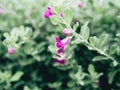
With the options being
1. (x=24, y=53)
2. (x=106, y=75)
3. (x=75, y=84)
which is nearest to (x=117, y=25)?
(x=106, y=75)

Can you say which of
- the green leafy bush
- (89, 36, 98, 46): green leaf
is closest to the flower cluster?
the green leafy bush

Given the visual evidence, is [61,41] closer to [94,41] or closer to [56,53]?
[94,41]

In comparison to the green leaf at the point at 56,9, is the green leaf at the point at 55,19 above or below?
below

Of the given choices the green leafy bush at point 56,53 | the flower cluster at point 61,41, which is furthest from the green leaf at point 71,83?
the flower cluster at point 61,41

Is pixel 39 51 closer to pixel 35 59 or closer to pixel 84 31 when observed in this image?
pixel 35 59

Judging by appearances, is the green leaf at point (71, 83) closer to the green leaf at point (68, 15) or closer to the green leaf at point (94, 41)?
the green leaf at point (94, 41)

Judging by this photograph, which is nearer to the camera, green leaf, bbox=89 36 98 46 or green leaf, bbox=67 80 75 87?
green leaf, bbox=89 36 98 46

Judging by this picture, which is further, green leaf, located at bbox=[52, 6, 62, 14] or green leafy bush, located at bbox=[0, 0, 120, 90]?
green leafy bush, located at bbox=[0, 0, 120, 90]

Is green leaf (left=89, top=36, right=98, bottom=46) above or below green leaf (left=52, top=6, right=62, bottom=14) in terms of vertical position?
below

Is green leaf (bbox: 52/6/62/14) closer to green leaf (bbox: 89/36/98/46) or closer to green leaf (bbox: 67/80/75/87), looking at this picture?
green leaf (bbox: 89/36/98/46)

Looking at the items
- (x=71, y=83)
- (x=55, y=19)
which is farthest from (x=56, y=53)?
(x=55, y=19)

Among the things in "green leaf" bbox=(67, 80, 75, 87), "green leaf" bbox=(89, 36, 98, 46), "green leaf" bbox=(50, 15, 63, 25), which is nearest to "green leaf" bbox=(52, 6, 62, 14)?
"green leaf" bbox=(50, 15, 63, 25)

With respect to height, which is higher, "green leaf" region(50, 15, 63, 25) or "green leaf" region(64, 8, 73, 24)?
"green leaf" region(64, 8, 73, 24)

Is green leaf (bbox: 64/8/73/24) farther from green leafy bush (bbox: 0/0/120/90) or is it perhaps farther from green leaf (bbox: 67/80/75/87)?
green leaf (bbox: 67/80/75/87)
